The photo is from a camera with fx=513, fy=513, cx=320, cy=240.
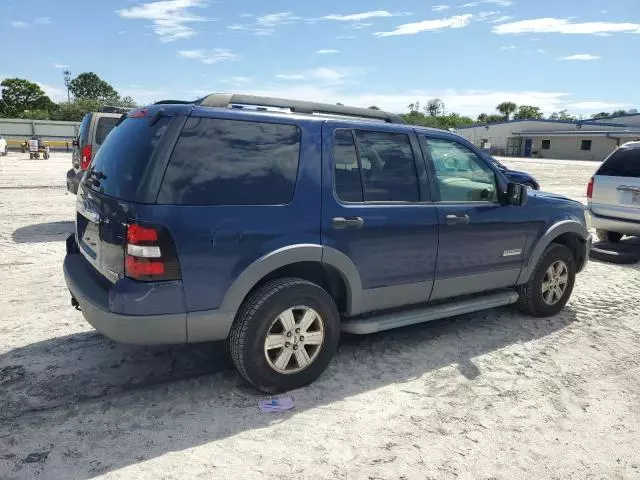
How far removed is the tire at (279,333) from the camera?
3289 mm

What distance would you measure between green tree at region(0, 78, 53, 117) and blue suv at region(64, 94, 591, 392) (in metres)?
95.6

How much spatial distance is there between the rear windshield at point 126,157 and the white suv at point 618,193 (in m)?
7.53

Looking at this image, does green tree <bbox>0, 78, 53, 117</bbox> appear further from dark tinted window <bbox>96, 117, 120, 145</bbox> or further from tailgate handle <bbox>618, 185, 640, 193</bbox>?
tailgate handle <bbox>618, 185, 640, 193</bbox>

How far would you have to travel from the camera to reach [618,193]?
26.8ft

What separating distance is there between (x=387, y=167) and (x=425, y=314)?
1.23 metres

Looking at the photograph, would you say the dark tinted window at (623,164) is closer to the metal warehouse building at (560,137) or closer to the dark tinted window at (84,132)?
the dark tinted window at (84,132)

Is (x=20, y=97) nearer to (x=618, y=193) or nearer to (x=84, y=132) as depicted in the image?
(x=84, y=132)

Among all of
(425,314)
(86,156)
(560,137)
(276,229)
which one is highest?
(560,137)

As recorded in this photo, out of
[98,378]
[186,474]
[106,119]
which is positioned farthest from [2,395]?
[106,119]

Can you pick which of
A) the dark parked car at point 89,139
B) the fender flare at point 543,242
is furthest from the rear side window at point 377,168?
the dark parked car at point 89,139

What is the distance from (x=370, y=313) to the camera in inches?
164

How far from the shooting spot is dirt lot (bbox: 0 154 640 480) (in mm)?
2807

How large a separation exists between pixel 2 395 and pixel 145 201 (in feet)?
5.63

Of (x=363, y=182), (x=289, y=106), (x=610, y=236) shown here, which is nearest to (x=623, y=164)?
(x=610, y=236)
